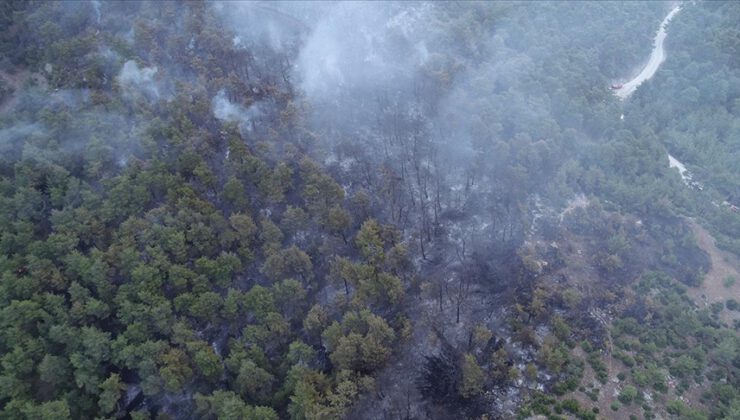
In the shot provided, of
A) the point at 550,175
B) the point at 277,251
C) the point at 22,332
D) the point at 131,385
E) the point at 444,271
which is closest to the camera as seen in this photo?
the point at 22,332

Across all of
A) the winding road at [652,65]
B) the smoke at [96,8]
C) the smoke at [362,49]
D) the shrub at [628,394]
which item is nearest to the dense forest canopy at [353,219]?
the shrub at [628,394]

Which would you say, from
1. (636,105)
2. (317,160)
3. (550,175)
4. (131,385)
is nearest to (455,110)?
(550,175)

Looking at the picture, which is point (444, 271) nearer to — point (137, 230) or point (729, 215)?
point (137, 230)

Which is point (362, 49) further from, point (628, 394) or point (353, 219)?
point (628, 394)

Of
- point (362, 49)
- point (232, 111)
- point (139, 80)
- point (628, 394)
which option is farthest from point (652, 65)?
point (139, 80)

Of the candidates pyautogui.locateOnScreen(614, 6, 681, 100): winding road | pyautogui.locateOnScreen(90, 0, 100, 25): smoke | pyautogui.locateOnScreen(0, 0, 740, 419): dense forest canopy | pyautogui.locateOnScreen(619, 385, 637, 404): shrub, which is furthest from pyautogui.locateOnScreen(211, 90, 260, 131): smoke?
pyautogui.locateOnScreen(614, 6, 681, 100): winding road
